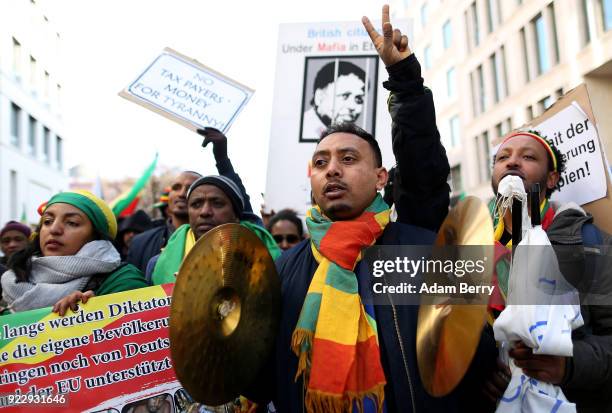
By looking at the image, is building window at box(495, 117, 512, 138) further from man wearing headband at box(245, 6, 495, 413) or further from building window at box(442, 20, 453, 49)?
man wearing headband at box(245, 6, 495, 413)

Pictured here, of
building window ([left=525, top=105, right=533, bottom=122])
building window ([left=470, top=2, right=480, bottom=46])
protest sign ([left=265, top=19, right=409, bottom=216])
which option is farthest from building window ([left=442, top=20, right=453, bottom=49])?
protest sign ([left=265, top=19, right=409, bottom=216])

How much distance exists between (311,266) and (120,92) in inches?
92.0

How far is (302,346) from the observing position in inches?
77.5

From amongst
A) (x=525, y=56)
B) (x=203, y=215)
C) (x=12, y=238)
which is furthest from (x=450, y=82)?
(x=203, y=215)

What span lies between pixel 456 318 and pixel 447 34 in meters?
32.4

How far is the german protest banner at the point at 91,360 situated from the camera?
2.26m

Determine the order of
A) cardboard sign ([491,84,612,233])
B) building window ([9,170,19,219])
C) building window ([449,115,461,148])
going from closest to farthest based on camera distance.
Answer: cardboard sign ([491,84,612,233]) < building window ([9,170,19,219]) < building window ([449,115,461,148])

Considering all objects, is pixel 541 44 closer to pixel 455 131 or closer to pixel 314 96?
pixel 455 131

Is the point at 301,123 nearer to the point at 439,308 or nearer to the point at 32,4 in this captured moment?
the point at 439,308

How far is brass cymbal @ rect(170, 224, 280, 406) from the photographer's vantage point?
183cm

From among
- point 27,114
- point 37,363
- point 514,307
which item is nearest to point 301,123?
point 37,363

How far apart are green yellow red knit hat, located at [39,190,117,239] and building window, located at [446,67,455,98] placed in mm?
30786

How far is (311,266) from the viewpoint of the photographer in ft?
7.20

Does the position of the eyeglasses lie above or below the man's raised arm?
above
